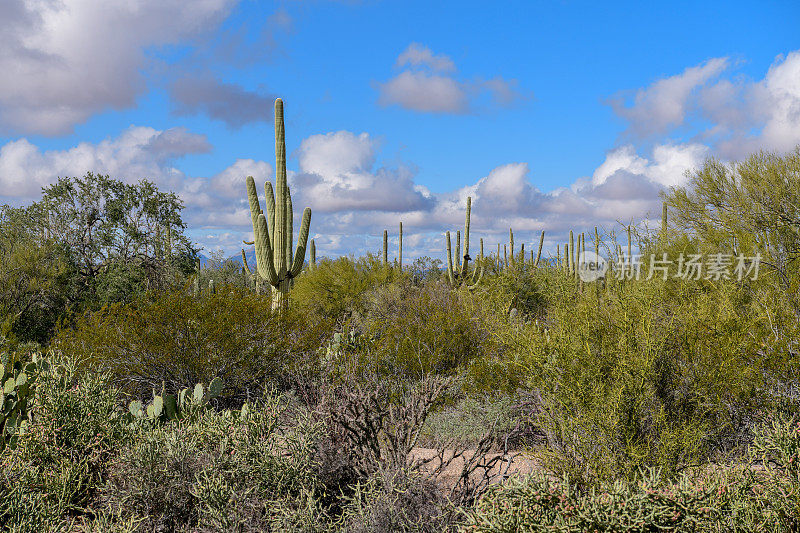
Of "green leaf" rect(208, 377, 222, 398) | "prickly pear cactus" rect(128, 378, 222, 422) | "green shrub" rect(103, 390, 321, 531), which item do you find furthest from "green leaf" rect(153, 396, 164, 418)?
"green shrub" rect(103, 390, 321, 531)

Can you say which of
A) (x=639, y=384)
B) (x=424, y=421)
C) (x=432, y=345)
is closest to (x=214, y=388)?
(x=424, y=421)

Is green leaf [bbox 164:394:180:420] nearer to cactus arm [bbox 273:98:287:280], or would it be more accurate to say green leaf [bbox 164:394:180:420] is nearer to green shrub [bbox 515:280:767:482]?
green shrub [bbox 515:280:767:482]

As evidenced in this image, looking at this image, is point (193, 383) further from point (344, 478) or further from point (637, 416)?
point (637, 416)

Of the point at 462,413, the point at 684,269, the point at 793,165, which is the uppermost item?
the point at 793,165

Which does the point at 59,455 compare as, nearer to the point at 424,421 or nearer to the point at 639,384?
the point at 424,421

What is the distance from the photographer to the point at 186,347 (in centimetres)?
761

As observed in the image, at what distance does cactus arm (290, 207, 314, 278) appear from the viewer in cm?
1242

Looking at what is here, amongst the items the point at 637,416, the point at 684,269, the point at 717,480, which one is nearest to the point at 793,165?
the point at 684,269

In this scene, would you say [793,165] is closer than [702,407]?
No

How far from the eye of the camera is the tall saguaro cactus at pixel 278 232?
11.7 meters

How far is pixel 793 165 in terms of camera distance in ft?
45.0

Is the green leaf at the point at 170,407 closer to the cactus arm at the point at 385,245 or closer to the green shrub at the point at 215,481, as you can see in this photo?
the green shrub at the point at 215,481

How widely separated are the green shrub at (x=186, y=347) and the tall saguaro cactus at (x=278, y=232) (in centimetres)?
358

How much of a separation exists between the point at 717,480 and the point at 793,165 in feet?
45.4
